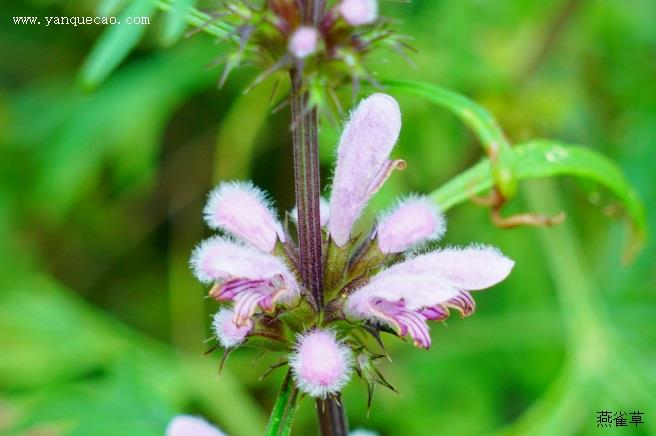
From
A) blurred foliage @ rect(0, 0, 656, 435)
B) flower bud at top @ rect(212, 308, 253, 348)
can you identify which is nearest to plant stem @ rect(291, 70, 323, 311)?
flower bud at top @ rect(212, 308, 253, 348)

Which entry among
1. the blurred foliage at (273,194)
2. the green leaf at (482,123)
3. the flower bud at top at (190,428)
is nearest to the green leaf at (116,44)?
the green leaf at (482,123)

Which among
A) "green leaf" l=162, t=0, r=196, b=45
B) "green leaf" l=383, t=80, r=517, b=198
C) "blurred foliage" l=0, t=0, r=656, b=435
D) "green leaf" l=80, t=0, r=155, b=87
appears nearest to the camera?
"green leaf" l=162, t=0, r=196, b=45

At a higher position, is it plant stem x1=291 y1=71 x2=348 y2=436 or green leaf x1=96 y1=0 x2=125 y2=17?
green leaf x1=96 y1=0 x2=125 y2=17

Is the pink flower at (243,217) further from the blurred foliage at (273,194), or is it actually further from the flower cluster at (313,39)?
the blurred foliage at (273,194)

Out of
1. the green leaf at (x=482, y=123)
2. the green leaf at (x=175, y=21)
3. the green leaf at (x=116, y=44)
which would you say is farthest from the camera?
the green leaf at (x=482, y=123)

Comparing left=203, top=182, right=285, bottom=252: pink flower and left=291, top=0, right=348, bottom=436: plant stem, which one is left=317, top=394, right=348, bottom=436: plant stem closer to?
left=291, top=0, right=348, bottom=436: plant stem

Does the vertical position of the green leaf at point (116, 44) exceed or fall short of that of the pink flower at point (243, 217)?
it exceeds it
